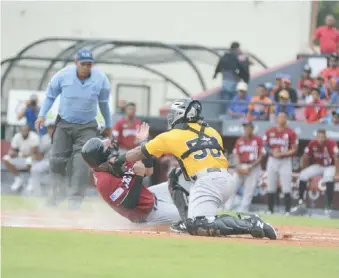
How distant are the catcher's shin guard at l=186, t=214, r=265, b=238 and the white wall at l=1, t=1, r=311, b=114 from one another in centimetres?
1951

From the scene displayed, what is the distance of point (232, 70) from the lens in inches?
921

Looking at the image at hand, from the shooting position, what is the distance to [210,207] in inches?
447

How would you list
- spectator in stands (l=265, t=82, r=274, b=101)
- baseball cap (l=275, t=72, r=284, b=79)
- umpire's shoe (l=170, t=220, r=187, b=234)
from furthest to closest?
baseball cap (l=275, t=72, r=284, b=79) → spectator in stands (l=265, t=82, r=274, b=101) → umpire's shoe (l=170, t=220, r=187, b=234)

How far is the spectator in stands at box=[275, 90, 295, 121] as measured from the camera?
21641 millimetres

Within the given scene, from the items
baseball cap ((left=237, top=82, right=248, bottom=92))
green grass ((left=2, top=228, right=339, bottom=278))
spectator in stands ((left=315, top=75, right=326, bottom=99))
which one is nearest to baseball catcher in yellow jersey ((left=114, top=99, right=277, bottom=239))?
green grass ((left=2, top=228, right=339, bottom=278))

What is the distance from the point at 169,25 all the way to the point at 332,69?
10.3 meters

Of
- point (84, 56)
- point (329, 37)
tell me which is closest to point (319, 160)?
point (329, 37)

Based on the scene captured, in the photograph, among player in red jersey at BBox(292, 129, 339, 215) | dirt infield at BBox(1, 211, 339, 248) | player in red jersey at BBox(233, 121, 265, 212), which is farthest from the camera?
player in red jersey at BBox(233, 121, 265, 212)

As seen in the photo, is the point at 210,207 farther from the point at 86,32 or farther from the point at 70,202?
the point at 86,32

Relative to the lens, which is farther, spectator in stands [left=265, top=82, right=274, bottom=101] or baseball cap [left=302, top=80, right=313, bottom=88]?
spectator in stands [left=265, top=82, right=274, bottom=101]

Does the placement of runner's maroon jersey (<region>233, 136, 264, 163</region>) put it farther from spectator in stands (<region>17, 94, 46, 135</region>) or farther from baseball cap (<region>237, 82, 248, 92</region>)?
spectator in stands (<region>17, 94, 46, 135</region>)

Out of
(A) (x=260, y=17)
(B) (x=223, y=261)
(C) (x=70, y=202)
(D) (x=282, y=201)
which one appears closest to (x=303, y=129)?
(D) (x=282, y=201)

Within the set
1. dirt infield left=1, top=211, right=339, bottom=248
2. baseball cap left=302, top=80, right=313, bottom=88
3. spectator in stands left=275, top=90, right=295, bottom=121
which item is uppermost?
baseball cap left=302, top=80, right=313, bottom=88

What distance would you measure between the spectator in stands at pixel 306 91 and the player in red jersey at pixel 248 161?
7.71 feet
